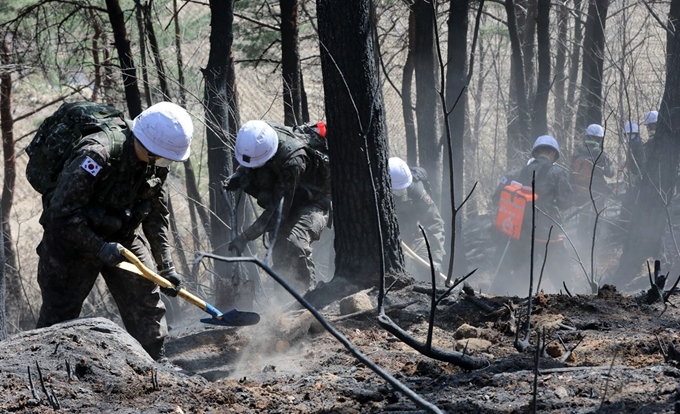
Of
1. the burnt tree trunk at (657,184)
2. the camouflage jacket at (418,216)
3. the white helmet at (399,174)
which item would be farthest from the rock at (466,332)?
the burnt tree trunk at (657,184)

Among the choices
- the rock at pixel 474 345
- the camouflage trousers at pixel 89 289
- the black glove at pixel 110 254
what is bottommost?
the rock at pixel 474 345

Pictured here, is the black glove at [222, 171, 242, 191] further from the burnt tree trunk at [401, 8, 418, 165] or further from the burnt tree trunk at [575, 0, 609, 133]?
the burnt tree trunk at [575, 0, 609, 133]

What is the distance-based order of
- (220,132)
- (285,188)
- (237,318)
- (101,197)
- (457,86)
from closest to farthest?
1. (101,197)
2. (237,318)
3. (285,188)
4. (220,132)
5. (457,86)

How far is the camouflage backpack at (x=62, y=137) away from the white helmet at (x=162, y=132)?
0.20 metres

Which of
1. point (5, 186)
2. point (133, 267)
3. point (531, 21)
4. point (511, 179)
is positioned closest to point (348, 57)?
point (133, 267)

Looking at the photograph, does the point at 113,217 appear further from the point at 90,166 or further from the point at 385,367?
the point at 385,367

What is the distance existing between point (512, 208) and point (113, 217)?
→ 6522 mm

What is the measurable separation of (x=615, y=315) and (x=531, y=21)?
11.9 m

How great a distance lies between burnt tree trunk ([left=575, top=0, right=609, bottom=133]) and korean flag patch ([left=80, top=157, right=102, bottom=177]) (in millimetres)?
A: 10909

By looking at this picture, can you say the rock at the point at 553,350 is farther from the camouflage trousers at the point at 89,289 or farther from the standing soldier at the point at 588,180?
the standing soldier at the point at 588,180

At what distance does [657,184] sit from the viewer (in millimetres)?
10141

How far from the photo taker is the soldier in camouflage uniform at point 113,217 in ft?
16.3

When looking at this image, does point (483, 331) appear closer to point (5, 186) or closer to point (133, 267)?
point (133, 267)

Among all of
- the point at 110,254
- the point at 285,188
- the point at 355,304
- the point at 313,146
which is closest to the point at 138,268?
the point at 110,254
